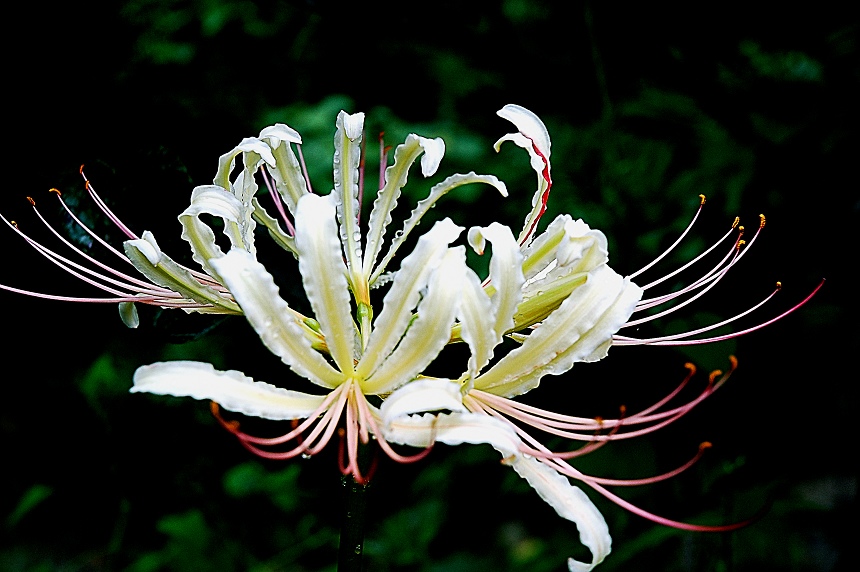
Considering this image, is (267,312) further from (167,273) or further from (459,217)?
(459,217)

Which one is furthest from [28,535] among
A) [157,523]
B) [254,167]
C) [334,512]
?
[254,167]

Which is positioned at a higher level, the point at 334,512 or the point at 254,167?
the point at 254,167

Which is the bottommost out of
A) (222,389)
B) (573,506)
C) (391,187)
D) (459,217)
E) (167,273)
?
(573,506)

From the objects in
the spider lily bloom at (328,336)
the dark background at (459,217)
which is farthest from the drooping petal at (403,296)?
the dark background at (459,217)

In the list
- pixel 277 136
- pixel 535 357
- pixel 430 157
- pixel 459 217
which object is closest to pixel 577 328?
pixel 535 357

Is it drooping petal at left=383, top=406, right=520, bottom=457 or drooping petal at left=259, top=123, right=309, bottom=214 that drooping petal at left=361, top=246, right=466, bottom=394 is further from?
drooping petal at left=259, top=123, right=309, bottom=214

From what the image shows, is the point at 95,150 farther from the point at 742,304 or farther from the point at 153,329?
the point at 742,304
